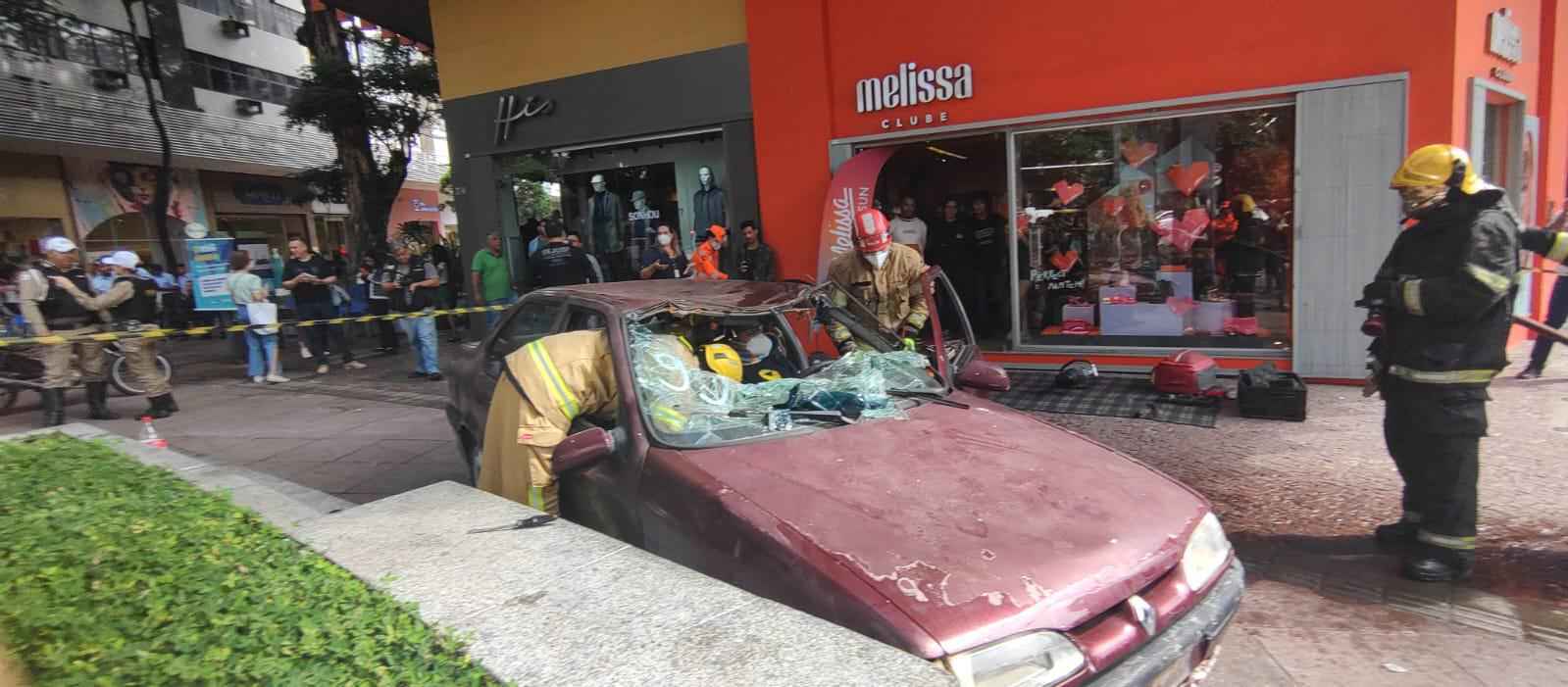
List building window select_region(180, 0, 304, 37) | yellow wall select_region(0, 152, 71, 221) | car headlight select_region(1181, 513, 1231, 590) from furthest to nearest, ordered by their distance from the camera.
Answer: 1. building window select_region(180, 0, 304, 37)
2. yellow wall select_region(0, 152, 71, 221)
3. car headlight select_region(1181, 513, 1231, 590)

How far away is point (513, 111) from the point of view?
11.8 metres

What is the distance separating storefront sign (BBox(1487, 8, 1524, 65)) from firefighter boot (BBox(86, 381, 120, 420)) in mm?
13781

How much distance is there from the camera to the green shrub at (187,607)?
6.26ft

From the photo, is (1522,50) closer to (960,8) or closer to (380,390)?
(960,8)

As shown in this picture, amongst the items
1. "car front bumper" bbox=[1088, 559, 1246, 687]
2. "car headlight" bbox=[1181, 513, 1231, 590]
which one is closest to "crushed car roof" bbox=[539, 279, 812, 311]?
"car headlight" bbox=[1181, 513, 1231, 590]

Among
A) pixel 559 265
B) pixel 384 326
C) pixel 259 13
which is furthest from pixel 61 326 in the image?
pixel 259 13

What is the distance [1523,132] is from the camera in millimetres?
8055

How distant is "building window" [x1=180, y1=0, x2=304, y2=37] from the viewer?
26.0 metres

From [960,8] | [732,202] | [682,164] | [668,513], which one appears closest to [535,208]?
[682,164]

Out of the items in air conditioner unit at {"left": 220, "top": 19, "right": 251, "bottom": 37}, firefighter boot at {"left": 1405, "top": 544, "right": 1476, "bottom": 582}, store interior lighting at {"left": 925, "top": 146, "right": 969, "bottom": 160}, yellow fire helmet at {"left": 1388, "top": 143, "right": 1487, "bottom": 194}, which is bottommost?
firefighter boot at {"left": 1405, "top": 544, "right": 1476, "bottom": 582}

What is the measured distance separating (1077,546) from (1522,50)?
31.4 feet

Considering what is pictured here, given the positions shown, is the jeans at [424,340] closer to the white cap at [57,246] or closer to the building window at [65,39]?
the white cap at [57,246]

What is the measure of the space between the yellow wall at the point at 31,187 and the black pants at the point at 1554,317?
28.3 m

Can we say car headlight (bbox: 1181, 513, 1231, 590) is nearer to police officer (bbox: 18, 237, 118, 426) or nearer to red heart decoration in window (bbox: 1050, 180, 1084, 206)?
red heart decoration in window (bbox: 1050, 180, 1084, 206)
